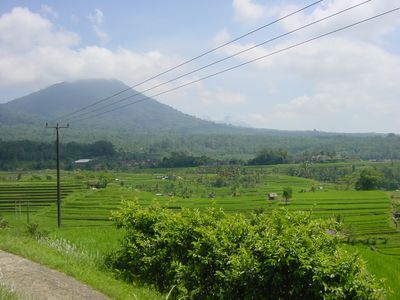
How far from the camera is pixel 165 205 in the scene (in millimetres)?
9672

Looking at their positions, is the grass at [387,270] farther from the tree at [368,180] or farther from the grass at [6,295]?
the tree at [368,180]

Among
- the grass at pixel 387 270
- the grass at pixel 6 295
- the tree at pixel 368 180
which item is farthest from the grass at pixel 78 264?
the tree at pixel 368 180

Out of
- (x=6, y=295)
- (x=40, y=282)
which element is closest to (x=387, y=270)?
(x=40, y=282)

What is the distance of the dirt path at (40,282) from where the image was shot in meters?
6.81

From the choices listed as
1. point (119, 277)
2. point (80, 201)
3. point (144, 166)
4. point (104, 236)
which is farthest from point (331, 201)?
point (144, 166)

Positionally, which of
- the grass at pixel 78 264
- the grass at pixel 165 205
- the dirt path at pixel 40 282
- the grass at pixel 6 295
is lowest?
the grass at pixel 165 205

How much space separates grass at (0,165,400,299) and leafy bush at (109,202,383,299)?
1.56ft

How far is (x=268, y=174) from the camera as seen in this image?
112375 millimetres

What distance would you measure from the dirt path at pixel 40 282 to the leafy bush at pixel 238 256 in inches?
56.5

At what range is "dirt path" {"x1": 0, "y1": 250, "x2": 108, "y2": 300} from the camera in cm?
681

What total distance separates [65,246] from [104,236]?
327 cm

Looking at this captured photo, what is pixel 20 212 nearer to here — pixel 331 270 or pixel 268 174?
pixel 331 270

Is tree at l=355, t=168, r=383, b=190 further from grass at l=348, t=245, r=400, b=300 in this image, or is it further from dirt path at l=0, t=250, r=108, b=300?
dirt path at l=0, t=250, r=108, b=300

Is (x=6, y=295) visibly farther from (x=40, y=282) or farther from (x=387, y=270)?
(x=387, y=270)
